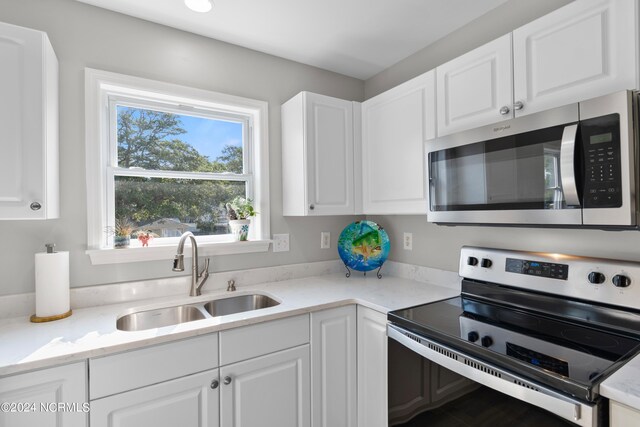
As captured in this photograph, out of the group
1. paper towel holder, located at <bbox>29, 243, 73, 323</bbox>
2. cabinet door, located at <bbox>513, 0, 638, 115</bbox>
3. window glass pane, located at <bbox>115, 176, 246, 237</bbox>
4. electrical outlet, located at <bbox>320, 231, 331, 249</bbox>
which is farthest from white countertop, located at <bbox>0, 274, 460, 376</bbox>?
cabinet door, located at <bbox>513, 0, 638, 115</bbox>

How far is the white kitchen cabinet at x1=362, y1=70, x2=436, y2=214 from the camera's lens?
1.73m

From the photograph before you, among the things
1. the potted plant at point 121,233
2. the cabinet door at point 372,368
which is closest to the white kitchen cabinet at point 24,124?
the potted plant at point 121,233

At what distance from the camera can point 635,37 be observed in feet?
3.32

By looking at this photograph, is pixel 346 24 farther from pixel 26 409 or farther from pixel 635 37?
pixel 26 409

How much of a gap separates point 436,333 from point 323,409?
763 millimetres

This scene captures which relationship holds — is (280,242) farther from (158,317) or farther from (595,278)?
(595,278)

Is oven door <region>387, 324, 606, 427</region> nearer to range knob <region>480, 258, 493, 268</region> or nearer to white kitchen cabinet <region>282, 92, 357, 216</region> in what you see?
range knob <region>480, 258, 493, 268</region>

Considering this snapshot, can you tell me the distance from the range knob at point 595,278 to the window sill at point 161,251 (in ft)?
5.34

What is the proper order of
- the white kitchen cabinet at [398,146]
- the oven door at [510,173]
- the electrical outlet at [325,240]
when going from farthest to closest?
the electrical outlet at [325,240] → the white kitchen cabinet at [398,146] → the oven door at [510,173]

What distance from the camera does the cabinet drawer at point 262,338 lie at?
1.38 metres

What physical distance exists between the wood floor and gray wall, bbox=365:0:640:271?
0.78 metres

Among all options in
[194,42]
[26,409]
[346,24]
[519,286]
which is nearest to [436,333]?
[519,286]

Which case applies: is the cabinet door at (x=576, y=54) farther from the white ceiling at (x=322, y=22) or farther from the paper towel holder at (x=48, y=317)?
the paper towel holder at (x=48, y=317)

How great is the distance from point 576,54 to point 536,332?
1020 mm
